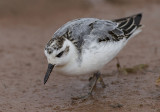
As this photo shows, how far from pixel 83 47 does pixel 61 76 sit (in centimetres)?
210

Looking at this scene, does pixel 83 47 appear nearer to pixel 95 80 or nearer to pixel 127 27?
pixel 95 80

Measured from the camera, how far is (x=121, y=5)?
14.0m

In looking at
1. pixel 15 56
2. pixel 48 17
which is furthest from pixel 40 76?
pixel 48 17

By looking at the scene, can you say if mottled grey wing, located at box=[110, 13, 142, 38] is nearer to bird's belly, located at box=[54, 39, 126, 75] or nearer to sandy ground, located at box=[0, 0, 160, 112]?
bird's belly, located at box=[54, 39, 126, 75]

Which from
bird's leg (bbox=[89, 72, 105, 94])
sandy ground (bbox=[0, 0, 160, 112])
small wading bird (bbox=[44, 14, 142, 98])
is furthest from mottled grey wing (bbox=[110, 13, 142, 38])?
sandy ground (bbox=[0, 0, 160, 112])

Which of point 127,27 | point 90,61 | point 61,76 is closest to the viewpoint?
point 90,61

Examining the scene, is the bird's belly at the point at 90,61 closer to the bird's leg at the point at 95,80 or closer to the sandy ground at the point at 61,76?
the bird's leg at the point at 95,80

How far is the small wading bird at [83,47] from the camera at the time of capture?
7090 mm

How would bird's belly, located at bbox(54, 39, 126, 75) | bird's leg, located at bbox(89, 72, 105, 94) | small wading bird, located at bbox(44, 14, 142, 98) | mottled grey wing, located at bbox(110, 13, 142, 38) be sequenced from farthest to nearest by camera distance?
mottled grey wing, located at bbox(110, 13, 142, 38)
bird's leg, located at bbox(89, 72, 105, 94)
bird's belly, located at bbox(54, 39, 126, 75)
small wading bird, located at bbox(44, 14, 142, 98)

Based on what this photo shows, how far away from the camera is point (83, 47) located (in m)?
7.34

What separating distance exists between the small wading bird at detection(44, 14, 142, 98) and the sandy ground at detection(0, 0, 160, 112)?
65 cm

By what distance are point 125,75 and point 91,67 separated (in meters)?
1.87

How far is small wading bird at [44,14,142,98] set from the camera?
7090 mm

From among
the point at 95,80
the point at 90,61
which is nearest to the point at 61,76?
the point at 95,80
